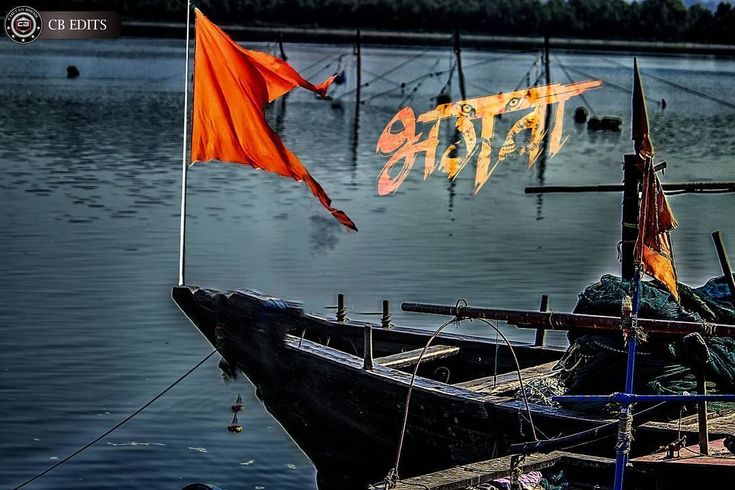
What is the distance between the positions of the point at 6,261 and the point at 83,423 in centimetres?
1256

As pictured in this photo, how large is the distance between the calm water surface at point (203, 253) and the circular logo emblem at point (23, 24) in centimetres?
2959

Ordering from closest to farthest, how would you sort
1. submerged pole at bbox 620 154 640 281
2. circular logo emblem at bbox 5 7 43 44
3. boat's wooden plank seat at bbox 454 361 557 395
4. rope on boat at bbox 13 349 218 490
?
boat's wooden plank seat at bbox 454 361 557 395 → submerged pole at bbox 620 154 640 281 → rope on boat at bbox 13 349 218 490 → circular logo emblem at bbox 5 7 43 44

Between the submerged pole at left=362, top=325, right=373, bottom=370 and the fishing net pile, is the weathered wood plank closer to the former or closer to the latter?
the fishing net pile

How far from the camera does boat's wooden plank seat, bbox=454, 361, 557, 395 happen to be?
632 inches

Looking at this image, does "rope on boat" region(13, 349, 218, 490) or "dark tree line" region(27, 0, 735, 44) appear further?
"dark tree line" region(27, 0, 735, 44)

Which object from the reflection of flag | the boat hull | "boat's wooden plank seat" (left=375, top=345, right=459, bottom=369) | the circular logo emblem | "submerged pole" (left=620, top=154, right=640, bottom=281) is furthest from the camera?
the circular logo emblem

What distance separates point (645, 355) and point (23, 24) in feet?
356

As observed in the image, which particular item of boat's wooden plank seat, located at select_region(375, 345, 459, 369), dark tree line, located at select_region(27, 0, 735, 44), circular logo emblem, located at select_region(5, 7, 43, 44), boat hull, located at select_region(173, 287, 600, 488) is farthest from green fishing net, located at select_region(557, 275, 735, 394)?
dark tree line, located at select_region(27, 0, 735, 44)

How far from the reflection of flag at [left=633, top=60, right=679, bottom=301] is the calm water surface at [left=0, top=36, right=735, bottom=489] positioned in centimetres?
733

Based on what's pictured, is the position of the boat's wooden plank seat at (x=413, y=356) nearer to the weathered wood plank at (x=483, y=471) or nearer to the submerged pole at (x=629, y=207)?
the submerged pole at (x=629, y=207)

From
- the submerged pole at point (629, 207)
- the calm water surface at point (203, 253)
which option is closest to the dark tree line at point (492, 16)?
the calm water surface at point (203, 253)

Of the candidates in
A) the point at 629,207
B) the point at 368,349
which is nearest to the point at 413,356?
the point at 368,349

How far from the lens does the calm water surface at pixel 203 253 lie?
20.1 m

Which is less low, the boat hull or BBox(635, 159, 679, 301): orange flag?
BBox(635, 159, 679, 301): orange flag
